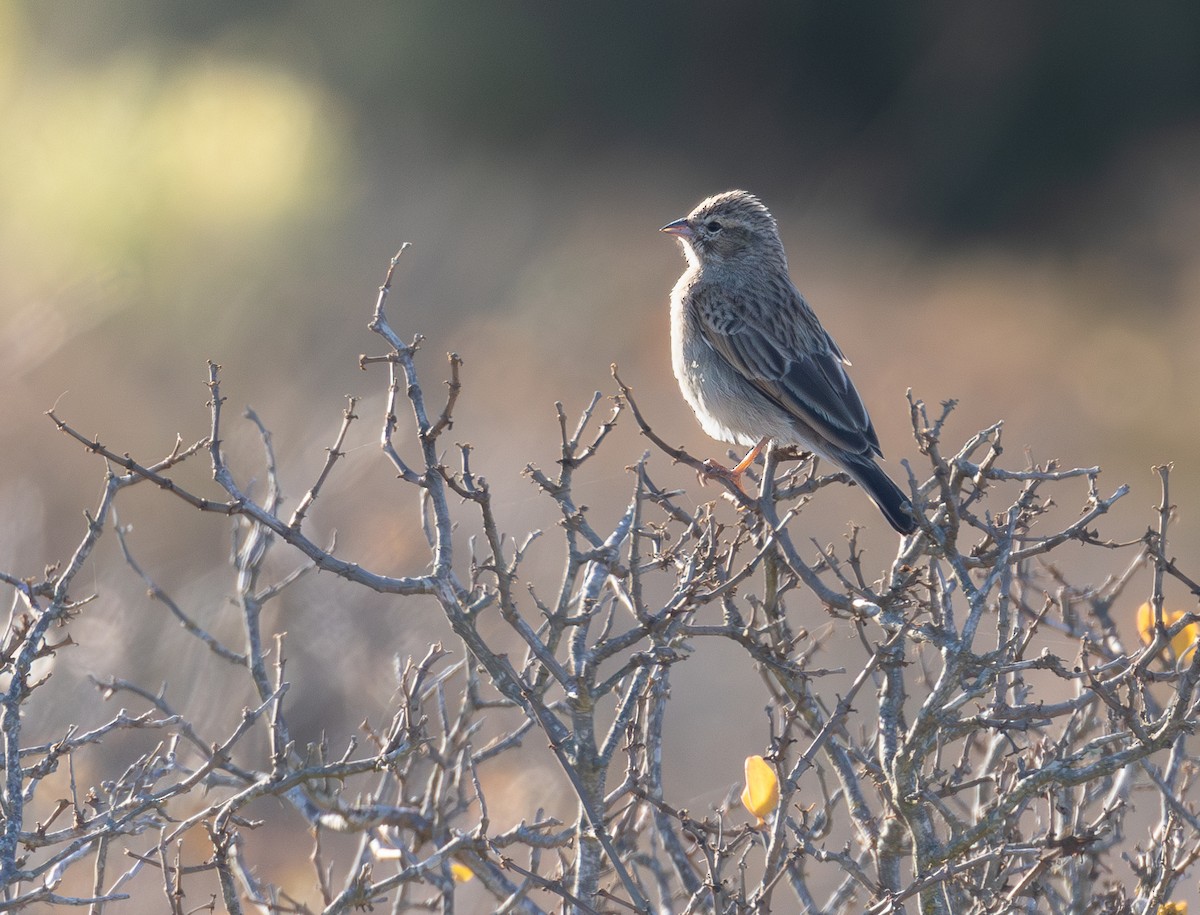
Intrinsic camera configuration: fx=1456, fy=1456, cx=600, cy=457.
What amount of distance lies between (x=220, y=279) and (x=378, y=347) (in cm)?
212

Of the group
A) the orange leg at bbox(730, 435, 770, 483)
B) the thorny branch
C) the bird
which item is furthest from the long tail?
the thorny branch

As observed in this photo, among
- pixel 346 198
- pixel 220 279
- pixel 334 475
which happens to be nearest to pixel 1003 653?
pixel 334 475

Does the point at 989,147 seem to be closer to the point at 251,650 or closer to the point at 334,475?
the point at 334,475

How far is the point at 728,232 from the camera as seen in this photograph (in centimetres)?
730

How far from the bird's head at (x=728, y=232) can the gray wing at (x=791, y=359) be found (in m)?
0.31

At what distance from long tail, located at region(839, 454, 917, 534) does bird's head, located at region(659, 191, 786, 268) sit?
1.84 meters

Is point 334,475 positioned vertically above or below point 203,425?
below

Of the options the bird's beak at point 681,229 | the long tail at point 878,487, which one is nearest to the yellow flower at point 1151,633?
the long tail at point 878,487

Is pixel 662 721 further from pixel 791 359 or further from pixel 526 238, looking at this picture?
pixel 526 238

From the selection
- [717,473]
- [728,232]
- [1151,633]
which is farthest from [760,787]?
[728,232]

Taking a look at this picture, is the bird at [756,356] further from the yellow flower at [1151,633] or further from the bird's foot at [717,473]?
the yellow flower at [1151,633]

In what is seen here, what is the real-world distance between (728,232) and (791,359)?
3.62 ft

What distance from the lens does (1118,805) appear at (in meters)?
3.79

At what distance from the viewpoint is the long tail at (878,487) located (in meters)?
5.39
